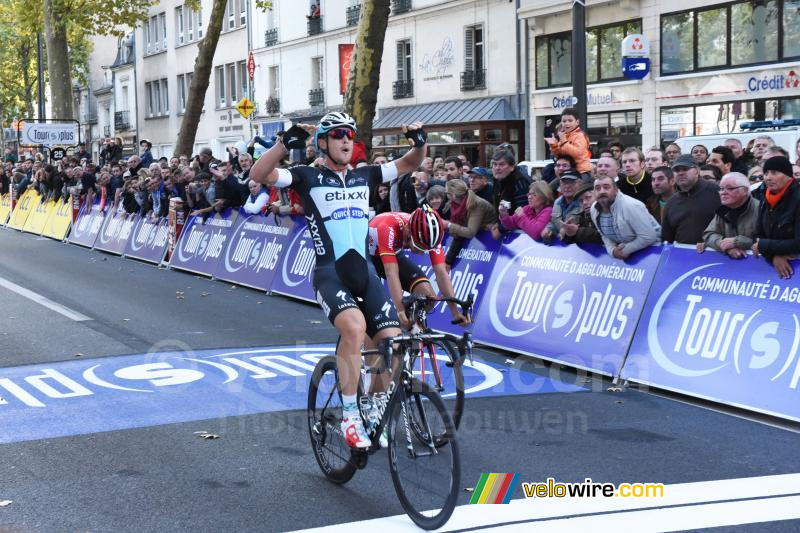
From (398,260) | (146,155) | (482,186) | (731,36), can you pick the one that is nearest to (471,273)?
(482,186)

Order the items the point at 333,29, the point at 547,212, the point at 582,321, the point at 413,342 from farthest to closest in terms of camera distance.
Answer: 1. the point at 333,29
2. the point at 547,212
3. the point at 582,321
4. the point at 413,342

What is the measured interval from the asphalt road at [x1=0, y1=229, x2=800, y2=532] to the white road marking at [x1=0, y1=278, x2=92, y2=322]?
7.97 ft

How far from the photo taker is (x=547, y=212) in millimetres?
11375

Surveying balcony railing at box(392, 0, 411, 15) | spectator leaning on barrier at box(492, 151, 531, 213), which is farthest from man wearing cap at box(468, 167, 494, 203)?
balcony railing at box(392, 0, 411, 15)

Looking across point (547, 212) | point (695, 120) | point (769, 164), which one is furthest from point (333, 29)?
point (769, 164)

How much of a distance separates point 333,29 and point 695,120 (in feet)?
66.4

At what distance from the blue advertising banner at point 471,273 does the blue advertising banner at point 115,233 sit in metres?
12.3

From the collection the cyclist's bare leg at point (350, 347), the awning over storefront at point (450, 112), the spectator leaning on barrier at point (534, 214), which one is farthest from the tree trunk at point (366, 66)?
the cyclist's bare leg at point (350, 347)

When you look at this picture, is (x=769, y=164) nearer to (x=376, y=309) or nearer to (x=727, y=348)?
(x=727, y=348)

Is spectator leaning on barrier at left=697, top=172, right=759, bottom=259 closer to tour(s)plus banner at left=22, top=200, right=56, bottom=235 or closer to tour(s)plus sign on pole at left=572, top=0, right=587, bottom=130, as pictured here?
tour(s)plus sign on pole at left=572, top=0, right=587, bottom=130

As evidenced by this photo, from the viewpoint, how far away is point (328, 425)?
6.59 metres

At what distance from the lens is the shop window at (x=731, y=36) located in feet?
83.1

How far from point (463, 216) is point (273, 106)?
38498mm

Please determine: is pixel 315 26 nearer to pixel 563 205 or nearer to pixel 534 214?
pixel 534 214
